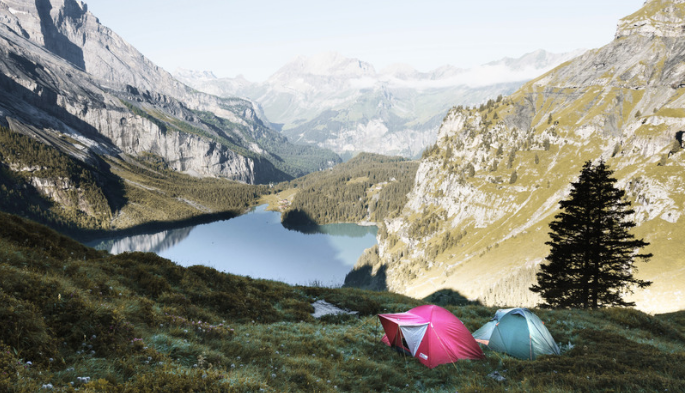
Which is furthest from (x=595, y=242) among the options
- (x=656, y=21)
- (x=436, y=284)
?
(x=656, y=21)

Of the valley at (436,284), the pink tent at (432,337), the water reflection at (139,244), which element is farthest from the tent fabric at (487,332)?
the water reflection at (139,244)

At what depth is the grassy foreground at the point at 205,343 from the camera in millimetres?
7160

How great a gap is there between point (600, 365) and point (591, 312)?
45.7 ft

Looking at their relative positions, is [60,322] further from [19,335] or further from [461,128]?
[461,128]

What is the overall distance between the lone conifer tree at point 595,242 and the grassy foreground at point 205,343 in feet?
29.9

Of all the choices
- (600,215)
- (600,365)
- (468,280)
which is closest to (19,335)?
(600,365)

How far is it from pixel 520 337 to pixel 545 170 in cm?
12572

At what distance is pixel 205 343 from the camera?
11172 mm

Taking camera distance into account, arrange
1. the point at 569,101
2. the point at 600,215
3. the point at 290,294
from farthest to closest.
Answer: the point at 569,101 → the point at 600,215 → the point at 290,294

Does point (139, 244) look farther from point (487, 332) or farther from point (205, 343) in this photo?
point (487, 332)

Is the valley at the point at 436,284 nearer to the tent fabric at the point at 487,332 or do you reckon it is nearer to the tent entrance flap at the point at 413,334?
the tent entrance flap at the point at 413,334

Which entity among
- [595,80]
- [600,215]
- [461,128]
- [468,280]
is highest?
[595,80]

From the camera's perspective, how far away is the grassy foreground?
7160mm

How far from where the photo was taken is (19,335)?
6930 mm
